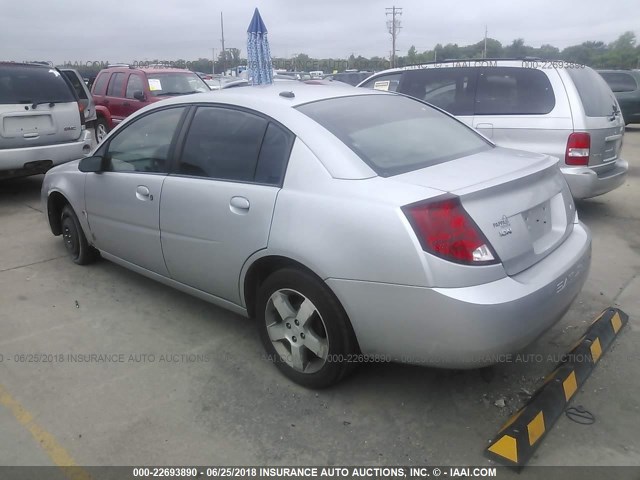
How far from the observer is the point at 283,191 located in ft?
9.61

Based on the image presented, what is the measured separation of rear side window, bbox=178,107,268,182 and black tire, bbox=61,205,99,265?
5.78 feet

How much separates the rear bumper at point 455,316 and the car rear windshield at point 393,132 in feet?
2.16

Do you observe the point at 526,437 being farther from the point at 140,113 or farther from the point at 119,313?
the point at 140,113

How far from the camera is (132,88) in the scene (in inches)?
456

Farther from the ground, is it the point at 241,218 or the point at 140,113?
the point at 140,113

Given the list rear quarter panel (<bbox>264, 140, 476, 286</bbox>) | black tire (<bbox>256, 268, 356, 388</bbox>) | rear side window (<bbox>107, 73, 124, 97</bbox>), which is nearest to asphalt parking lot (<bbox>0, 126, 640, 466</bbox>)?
black tire (<bbox>256, 268, 356, 388</bbox>)

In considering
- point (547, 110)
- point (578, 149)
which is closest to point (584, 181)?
point (578, 149)

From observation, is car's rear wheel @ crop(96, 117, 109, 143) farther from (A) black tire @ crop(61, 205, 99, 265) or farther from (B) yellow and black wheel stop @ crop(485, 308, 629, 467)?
(B) yellow and black wheel stop @ crop(485, 308, 629, 467)

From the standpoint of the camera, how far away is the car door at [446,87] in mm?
6289

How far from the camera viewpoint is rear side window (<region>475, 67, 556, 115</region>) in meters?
5.76

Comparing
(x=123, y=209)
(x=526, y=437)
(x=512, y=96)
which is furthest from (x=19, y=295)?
(x=512, y=96)

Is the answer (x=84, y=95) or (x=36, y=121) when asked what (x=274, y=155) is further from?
(x=84, y=95)

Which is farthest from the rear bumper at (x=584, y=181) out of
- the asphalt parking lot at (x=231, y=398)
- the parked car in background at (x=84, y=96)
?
the parked car in background at (x=84, y=96)

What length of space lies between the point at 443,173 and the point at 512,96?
3.67 meters
